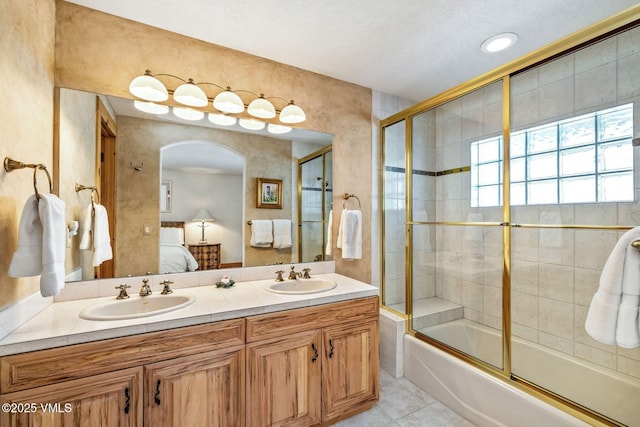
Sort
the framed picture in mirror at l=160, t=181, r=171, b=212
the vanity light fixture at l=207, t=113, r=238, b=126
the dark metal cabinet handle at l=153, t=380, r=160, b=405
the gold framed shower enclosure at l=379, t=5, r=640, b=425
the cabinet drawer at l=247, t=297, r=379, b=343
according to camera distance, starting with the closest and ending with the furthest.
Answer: the dark metal cabinet handle at l=153, t=380, r=160, b=405 → the gold framed shower enclosure at l=379, t=5, r=640, b=425 → the cabinet drawer at l=247, t=297, r=379, b=343 → the framed picture in mirror at l=160, t=181, r=171, b=212 → the vanity light fixture at l=207, t=113, r=238, b=126

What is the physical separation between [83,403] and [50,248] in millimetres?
647

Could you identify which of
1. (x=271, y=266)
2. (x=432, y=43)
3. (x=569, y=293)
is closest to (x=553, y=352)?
(x=569, y=293)

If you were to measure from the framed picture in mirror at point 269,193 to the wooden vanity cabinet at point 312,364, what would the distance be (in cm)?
90

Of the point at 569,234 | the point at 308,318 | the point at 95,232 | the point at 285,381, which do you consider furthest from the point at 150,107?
the point at 569,234

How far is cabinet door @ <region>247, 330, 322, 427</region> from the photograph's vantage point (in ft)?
4.76

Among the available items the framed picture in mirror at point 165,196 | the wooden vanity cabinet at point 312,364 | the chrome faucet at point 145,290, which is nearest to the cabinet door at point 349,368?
the wooden vanity cabinet at point 312,364

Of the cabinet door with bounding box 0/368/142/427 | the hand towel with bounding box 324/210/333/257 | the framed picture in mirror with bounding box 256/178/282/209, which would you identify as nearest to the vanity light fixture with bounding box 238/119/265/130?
the framed picture in mirror with bounding box 256/178/282/209

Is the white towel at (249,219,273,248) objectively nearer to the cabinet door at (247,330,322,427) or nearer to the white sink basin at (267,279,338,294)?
the white sink basin at (267,279,338,294)

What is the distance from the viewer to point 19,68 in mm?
1213

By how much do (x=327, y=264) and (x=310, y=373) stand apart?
3.07 feet

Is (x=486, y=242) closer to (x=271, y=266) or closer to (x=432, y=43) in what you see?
(x=432, y=43)

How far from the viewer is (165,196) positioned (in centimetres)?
182

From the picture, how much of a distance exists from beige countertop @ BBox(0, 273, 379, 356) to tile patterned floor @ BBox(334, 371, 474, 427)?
0.81 meters

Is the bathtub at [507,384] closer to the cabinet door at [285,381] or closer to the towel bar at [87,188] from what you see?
the cabinet door at [285,381]
